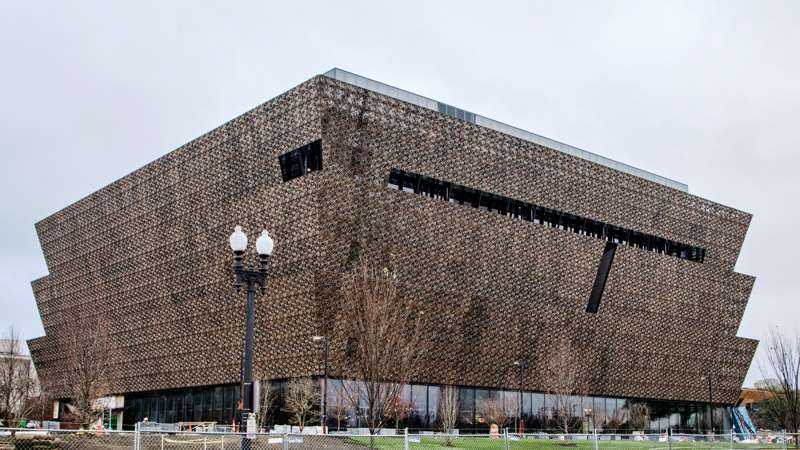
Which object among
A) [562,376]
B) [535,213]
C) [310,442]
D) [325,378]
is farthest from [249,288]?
[562,376]

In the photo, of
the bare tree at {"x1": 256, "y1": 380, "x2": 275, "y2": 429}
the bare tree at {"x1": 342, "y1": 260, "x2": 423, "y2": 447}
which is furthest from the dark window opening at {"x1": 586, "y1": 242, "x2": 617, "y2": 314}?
the bare tree at {"x1": 256, "y1": 380, "x2": 275, "y2": 429}

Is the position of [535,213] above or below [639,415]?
above

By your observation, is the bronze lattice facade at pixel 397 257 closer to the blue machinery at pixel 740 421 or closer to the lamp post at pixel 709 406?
the lamp post at pixel 709 406

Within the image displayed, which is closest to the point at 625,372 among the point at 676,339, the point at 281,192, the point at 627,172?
the point at 676,339

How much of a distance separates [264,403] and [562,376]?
25218mm

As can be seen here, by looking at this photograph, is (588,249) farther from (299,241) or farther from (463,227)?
(299,241)

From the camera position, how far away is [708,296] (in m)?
86.1

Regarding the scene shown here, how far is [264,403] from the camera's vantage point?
61188 millimetres

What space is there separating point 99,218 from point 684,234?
181ft

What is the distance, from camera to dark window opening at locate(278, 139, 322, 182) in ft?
191

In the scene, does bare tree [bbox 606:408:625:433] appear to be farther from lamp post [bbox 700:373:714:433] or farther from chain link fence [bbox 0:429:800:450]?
chain link fence [bbox 0:429:800:450]

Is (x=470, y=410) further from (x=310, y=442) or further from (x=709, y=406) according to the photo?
(x=310, y=442)

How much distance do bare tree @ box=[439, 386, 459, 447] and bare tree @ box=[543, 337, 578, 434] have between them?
33.0 ft

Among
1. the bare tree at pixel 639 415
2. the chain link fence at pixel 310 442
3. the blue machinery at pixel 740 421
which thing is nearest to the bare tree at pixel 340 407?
the chain link fence at pixel 310 442
